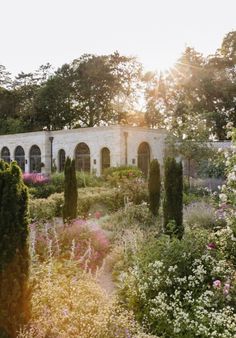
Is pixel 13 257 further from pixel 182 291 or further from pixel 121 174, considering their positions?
pixel 121 174

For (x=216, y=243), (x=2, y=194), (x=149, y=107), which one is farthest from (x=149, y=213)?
(x=149, y=107)

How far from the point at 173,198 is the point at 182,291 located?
12.6 feet

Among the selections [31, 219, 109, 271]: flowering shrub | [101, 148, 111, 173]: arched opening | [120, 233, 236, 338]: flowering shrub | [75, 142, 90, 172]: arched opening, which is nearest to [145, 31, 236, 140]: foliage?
[101, 148, 111, 173]: arched opening

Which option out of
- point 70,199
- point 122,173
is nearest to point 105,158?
point 122,173

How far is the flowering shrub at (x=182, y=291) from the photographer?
4715 millimetres

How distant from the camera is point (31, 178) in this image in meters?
17.7

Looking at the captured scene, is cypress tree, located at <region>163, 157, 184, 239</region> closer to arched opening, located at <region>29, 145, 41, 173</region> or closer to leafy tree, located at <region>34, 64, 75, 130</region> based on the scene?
arched opening, located at <region>29, 145, 41, 173</region>

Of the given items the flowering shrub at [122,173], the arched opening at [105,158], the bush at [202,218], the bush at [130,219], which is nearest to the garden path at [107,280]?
the bush at [130,219]

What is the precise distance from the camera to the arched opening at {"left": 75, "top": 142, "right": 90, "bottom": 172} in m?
28.2

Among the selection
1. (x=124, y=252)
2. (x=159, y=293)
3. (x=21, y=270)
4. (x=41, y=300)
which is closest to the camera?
(x=21, y=270)

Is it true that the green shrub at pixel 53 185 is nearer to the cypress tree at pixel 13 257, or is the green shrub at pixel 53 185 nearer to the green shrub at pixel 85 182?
the green shrub at pixel 85 182

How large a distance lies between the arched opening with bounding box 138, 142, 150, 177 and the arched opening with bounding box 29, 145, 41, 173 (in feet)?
26.5

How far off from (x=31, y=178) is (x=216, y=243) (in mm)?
12326

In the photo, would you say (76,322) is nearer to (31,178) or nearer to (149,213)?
(149,213)
